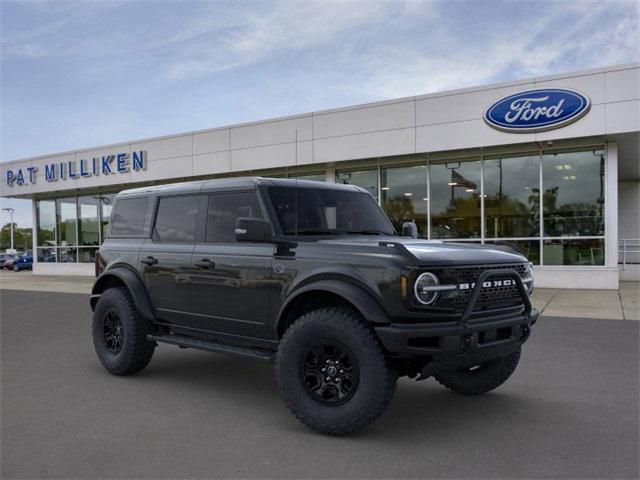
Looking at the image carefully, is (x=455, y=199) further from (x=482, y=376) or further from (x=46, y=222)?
(x=46, y=222)

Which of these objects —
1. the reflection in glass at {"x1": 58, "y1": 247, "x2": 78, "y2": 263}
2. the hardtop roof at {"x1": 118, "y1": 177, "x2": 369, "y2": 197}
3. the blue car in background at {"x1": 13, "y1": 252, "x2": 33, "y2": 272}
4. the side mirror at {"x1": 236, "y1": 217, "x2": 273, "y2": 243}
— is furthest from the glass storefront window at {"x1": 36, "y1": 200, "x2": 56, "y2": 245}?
the side mirror at {"x1": 236, "y1": 217, "x2": 273, "y2": 243}

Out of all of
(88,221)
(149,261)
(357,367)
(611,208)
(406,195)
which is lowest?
(357,367)

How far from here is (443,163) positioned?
16.8m

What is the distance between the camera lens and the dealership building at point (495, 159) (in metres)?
14.1

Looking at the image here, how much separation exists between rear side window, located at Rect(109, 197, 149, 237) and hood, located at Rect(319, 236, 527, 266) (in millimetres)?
2556

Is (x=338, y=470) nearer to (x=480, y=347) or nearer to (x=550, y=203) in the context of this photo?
(x=480, y=347)

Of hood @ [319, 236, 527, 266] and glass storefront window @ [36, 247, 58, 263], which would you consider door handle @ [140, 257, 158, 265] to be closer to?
hood @ [319, 236, 527, 266]

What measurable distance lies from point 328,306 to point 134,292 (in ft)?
8.01

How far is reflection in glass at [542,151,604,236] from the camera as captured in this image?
14672 mm

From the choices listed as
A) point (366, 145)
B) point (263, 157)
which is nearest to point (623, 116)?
point (366, 145)

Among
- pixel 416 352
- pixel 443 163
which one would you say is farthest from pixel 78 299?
pixel 416 352

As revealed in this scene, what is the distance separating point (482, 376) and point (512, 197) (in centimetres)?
1148

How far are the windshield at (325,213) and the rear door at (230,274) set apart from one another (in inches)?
9.7

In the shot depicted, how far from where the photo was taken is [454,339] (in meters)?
3.88
